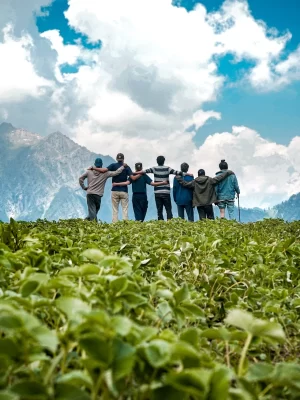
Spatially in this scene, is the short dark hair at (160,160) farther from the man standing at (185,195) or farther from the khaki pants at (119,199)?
the khaki pants at (119,199)

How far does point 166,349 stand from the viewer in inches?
43.3

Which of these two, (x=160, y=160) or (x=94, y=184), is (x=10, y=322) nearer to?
(x=94, y=184)

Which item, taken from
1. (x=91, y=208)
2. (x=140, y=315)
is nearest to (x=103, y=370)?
(x=140, y=315)

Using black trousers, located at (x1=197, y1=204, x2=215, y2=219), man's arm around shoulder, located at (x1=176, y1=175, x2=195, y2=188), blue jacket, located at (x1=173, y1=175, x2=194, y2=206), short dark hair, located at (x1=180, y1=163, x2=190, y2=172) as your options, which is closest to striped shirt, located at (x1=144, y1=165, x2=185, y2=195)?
man's arm around shoulder, located at (x1=176, y1=175, x2=195, y2=188)

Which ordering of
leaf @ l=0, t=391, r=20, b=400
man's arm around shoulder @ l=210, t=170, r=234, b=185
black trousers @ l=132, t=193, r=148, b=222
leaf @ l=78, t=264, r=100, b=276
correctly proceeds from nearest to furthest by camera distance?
leaf @ l=0, t=391, r=20, b=400, leaf @ l=78, t=264, r=100, b=276, man's arm around shoulder @ l=210, t=170, r=234, b=185, black trousers @ l=132, t=193, r=148, b=222

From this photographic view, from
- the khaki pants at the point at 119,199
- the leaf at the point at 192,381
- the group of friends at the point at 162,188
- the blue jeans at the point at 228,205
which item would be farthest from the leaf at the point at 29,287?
the blue jeans at the point at 228,205

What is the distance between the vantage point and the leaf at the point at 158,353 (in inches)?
42.1

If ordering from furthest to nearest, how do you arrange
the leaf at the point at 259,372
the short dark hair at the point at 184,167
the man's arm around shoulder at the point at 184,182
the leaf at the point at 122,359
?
1. the short dark hair at the point at 184,167
2. the man's arm around shoulder at the point at 184,182
3. the leaf at the point at 259,372
4. the leaf at the point at 122,359

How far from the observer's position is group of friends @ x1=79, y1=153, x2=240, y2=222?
19.5m

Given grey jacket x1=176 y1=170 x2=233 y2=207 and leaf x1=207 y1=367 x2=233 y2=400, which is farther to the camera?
grey jacket x1=176 y1=170 x2=233 y2=207

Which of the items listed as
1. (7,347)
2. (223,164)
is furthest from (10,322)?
(223,164)

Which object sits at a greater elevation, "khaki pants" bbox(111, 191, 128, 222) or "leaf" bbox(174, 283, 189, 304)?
"khaki pants" bbox(111, 191, 128, 222)

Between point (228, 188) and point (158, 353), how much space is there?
2020cm

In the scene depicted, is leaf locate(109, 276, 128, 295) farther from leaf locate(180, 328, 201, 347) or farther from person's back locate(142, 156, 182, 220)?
person's back locate(142, 156, 182, 220)
